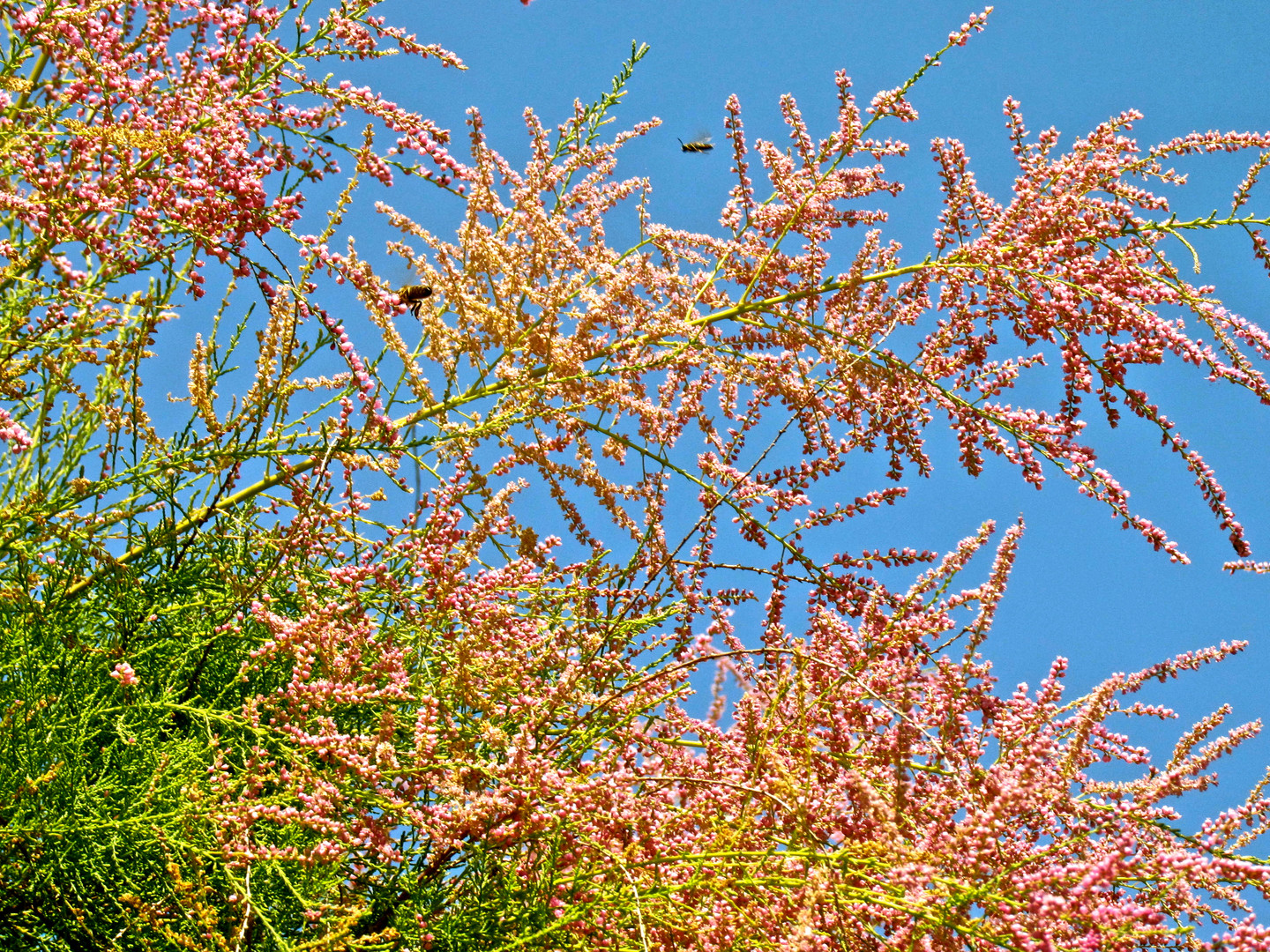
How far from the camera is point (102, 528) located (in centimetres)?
286

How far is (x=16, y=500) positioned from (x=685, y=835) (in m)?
1.97

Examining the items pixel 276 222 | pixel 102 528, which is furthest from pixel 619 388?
pixel 102 528

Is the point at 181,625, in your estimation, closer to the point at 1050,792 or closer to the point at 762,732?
the point at 762,732

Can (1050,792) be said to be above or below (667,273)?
below

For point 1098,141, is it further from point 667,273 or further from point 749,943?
point 749,943

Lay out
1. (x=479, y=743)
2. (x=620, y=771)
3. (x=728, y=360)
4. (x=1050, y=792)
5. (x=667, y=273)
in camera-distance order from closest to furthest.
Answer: (x=1050, y=792)
(x=620, y=771)
(x=479, y=743)
(x=728, y=360)
(x=667, y=273)

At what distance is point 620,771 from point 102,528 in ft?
5.44

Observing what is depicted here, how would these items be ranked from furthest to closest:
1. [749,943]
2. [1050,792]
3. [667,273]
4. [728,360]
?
[667,273] < [728,360] < [749,943] < [1050,792]

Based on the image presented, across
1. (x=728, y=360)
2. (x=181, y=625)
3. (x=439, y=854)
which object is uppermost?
(x=728, y=360)

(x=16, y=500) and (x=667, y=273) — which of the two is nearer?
(x=16, y=500)

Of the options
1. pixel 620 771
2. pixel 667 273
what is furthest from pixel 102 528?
pixel 667 273

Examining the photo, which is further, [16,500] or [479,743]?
[16,500]

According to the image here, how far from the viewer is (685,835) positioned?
240cm

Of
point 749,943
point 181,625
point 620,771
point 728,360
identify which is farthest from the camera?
point 728,360
